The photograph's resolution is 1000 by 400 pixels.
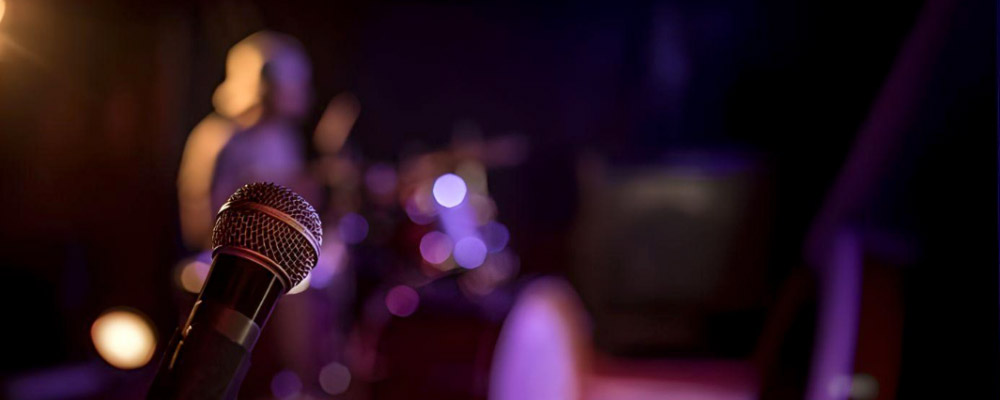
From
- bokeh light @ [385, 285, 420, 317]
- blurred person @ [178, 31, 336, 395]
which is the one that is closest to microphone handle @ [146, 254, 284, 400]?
bokeh light @ [385, 285, 420, 317]

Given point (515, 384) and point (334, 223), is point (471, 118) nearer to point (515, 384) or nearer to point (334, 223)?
point (334, 223)

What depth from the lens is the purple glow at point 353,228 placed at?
4.32 meters

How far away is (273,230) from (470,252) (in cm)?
379

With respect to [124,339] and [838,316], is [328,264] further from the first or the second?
[838,316]

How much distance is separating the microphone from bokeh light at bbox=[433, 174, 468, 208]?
373cm

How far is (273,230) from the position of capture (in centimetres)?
71

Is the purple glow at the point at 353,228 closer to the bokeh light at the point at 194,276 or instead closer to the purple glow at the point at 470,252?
the purple glow at the point at 470,252

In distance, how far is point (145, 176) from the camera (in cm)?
513

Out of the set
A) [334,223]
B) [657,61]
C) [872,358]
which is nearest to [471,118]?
[657,61]

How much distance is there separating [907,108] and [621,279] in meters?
3.24

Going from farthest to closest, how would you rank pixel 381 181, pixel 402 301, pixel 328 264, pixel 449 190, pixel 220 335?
1. pixel 381 181
2. pixel 449 190
3. pixel 328 264
4. pixel 402 301
5. pixel 220 335

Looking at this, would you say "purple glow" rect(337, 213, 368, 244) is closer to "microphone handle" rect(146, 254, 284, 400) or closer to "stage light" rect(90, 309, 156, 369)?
"stage light" rect(90, 309, 156, 369)

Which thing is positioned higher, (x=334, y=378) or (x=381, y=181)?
(x=381, y=181)

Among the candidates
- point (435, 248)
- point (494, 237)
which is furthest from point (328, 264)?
point (494, 237)
